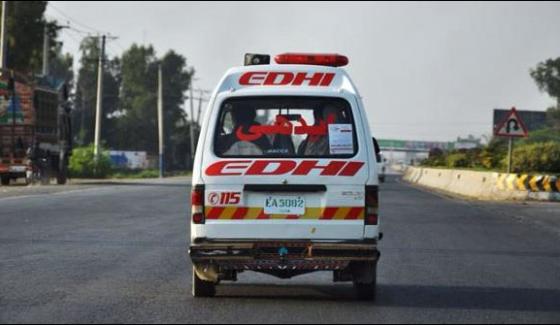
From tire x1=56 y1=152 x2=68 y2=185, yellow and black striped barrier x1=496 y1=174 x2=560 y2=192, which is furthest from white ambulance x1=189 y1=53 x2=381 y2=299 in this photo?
tire x1=56 y1=152 x2=68 y2=185

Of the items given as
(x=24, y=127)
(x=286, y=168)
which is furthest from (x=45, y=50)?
(x=286, y=168)

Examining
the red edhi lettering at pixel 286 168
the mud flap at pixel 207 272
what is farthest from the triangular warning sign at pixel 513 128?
the mud flap at pixel 207 272

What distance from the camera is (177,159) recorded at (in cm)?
11719

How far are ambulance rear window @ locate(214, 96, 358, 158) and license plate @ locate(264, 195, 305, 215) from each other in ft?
1.24

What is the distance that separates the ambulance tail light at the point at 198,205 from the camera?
8797 millimetres

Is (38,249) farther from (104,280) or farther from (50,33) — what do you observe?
(50,33)

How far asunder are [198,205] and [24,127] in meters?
30.0

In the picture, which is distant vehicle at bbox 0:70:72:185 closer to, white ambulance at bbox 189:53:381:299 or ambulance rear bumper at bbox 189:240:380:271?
white ambulance at bbox 189:53:381:299

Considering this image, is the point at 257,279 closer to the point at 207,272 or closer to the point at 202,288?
the point at 202,288

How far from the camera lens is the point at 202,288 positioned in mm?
9398

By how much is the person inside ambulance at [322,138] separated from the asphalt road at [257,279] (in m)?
1.37

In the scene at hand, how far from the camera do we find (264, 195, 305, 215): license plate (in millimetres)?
8797

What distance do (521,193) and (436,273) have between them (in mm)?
19936

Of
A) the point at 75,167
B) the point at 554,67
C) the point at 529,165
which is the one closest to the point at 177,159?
the point at 554,67
